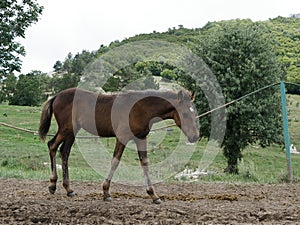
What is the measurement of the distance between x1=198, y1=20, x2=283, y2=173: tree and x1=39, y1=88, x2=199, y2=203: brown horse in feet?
38.1

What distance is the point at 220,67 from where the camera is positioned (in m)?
18.6

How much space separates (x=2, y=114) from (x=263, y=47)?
20367mm

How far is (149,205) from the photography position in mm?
5738

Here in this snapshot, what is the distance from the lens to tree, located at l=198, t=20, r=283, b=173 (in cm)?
1798

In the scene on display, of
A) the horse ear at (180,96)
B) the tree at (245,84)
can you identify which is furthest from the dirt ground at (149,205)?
the tree at (245,84)

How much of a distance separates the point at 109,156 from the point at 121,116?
6.23 meters

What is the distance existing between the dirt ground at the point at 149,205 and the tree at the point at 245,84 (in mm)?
10265

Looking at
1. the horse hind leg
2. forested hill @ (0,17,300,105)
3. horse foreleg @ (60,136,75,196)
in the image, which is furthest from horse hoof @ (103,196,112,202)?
forested hill @ (0,17,300,105)

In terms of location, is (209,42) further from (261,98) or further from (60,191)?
(60,191)

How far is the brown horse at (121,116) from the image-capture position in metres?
6.09

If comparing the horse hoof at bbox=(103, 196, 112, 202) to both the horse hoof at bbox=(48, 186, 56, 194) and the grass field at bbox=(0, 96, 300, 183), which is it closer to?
the horse hoof at bbox=(48, 186, 56, 194)

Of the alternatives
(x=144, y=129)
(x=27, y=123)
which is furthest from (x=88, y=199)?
(x=27, y=123)

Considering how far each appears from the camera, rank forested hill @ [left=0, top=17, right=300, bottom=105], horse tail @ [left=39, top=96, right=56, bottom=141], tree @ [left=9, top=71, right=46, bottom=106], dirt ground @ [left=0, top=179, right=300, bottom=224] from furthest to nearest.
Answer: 1. tree @ [left=9, top=71, right=46, bottom=106]
2. forested hill @ [left=0, top=17, right=300, bottom=105]
3. horse tail @ [left=39, top=96, right=56, bottom=141]
4. dirt ground @ [left=0, top=179, right=300, bottom=224]

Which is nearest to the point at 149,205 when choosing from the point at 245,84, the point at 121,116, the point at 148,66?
the point at 121,116
